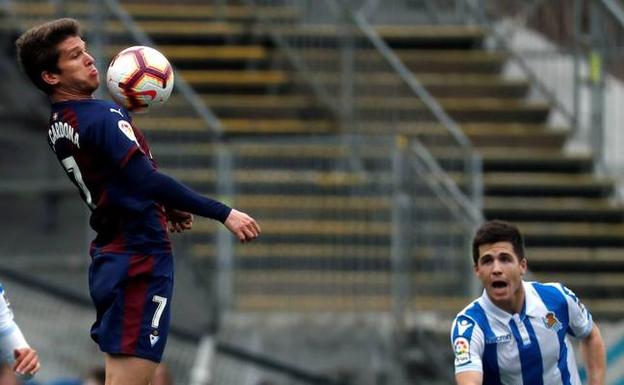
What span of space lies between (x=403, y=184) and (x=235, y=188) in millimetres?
1385

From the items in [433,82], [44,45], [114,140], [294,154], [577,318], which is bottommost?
[577,318]

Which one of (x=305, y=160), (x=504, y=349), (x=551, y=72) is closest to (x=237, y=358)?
(x=305, y=160)

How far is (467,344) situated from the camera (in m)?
9.12

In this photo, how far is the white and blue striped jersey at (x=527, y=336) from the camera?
9297 mm

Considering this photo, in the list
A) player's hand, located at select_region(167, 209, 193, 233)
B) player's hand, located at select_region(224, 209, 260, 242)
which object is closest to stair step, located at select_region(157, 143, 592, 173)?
player's hand, located at select_region(167, 209, 193, 233)

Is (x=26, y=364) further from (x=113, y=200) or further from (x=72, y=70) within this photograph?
(x=72, y=70)

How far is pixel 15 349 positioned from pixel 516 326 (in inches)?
94.9

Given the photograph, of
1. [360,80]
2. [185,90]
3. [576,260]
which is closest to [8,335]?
[185,90]

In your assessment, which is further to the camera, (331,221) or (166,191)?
(331,221)

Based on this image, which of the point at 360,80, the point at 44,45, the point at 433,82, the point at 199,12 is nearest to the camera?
the point at 44,45

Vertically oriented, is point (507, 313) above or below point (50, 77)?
below

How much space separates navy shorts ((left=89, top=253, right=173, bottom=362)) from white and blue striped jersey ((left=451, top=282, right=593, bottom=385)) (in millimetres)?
1557

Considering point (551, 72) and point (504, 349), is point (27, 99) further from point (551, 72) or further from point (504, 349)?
point (504, 349)

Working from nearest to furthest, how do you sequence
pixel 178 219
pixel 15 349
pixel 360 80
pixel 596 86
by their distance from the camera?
pixel 15 349 → pixel 178 219 → pixel 596 86 → pixel 360 80
